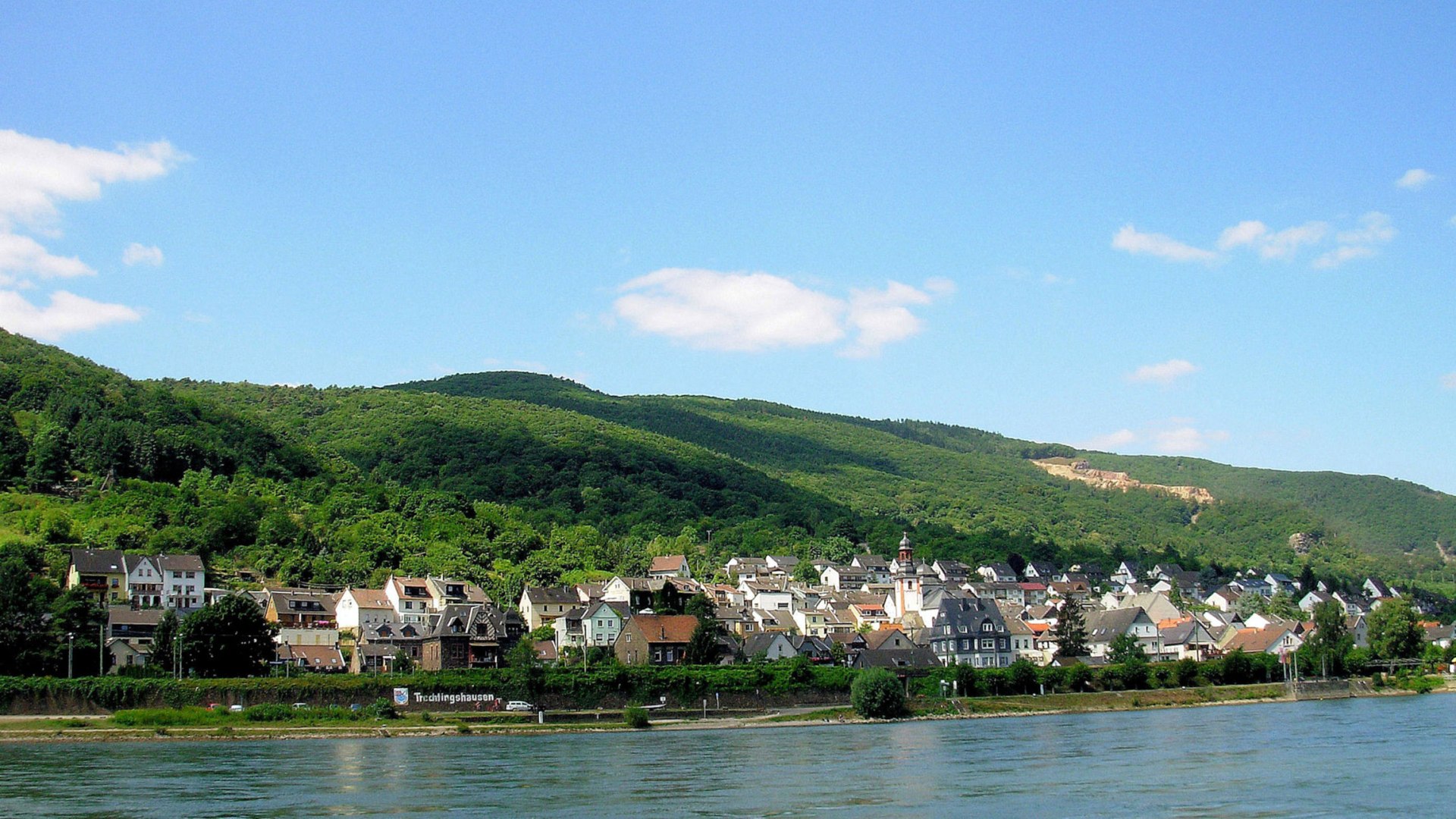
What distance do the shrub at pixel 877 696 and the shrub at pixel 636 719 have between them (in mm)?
12450

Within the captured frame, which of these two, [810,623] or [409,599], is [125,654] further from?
[810,623]

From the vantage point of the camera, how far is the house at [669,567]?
130m

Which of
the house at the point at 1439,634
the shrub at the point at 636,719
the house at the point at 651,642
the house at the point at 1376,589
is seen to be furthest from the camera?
the house at the point at 1376,589

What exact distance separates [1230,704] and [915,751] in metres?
38.1

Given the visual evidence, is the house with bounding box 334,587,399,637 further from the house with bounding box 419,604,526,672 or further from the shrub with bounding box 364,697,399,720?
the shrub with bounding box 364,697,399,720

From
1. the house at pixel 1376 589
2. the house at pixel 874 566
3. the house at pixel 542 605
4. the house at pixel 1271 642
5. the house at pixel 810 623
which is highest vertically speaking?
the house at pixel 874 566

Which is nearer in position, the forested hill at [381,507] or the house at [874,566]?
the forested hill at [381,507]

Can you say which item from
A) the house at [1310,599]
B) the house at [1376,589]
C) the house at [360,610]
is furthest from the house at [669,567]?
the house at [1376,589]

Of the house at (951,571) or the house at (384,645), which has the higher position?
the house at (951,571)

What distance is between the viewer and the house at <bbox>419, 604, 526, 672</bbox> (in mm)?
86250

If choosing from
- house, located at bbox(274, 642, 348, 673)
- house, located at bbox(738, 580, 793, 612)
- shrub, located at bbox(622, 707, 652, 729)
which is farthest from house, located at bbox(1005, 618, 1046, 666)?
house, located at bbox(274, 642, 348, 673)

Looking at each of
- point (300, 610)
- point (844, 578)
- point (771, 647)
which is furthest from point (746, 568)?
point (300, 610)

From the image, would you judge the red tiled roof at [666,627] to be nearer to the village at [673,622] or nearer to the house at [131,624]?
the village at [673,622]

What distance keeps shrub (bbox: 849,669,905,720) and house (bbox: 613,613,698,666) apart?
14785mm
